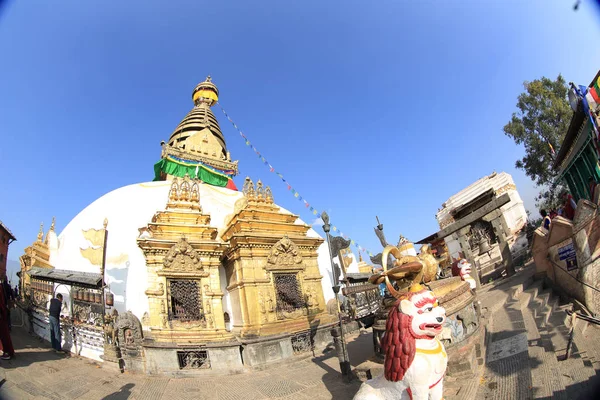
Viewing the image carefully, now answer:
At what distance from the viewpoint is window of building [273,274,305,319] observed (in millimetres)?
12156

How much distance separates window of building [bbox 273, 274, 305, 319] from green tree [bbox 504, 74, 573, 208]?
948 inches

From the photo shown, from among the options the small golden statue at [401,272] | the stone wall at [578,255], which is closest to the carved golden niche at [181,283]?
the small golden statue at [401,272]

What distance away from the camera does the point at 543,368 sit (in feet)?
16.6

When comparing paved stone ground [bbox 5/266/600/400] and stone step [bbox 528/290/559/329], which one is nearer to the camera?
paved stone ground [bbox 5/266/600/400]

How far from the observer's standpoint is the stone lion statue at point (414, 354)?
12.0ft

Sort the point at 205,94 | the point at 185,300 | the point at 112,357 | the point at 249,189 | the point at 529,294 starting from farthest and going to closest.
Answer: the point at 205,94
the point at 249,189
the point at 185,300
the point at 529,294
the point at 112,357

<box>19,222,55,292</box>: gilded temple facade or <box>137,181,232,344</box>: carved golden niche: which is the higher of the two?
<box>19,222,55,292</box>: gilded temple facade

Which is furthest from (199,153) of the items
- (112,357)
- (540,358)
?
(540,358)

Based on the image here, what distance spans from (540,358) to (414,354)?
3580mm

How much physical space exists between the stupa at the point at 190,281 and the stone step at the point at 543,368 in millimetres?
7571

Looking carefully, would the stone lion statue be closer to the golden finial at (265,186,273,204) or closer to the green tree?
the golden finial at (265,186,273,204)

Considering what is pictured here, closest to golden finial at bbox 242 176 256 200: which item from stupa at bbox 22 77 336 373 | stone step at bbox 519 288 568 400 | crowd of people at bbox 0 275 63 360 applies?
stupa at bbox 22 77 336 373

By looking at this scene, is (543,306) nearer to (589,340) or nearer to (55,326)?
(589,340)

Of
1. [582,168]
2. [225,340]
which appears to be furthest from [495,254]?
[225,340]
